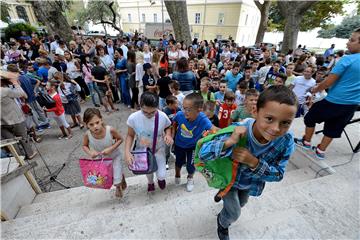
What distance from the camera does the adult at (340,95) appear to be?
2.57m

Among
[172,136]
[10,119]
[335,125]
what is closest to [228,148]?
[172,136]

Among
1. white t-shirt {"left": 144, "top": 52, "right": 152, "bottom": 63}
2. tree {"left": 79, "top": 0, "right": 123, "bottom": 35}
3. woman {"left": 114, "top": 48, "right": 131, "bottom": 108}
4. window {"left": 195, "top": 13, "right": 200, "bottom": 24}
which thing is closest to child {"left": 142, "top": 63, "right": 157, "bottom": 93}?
woman {"left": 114, "top": 48, "right": 131, "bottom": 108}

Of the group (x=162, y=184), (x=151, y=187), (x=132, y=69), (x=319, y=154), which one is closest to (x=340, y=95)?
(x=319, y=154)

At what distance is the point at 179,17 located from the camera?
1202 cm

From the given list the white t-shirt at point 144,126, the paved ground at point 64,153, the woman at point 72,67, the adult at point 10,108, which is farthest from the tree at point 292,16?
the adult at point 10,108

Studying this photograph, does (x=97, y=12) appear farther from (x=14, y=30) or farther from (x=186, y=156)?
(x=186, y=156)

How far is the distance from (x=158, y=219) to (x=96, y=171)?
3.41 ft

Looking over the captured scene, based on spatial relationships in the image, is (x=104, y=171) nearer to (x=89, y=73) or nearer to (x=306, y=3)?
(x=89, y=73)

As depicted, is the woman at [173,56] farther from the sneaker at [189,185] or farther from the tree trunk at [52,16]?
the tree trunk at [52,16]

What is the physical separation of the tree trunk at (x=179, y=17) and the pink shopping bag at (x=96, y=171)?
38.4 ft

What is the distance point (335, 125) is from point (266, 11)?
757 inches

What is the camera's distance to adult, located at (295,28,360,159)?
8.43 ft

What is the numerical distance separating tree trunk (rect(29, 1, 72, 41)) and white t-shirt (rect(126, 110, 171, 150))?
15.0m

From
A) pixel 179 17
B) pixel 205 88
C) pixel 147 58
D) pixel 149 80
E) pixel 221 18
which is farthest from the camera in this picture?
pixel 221 18
